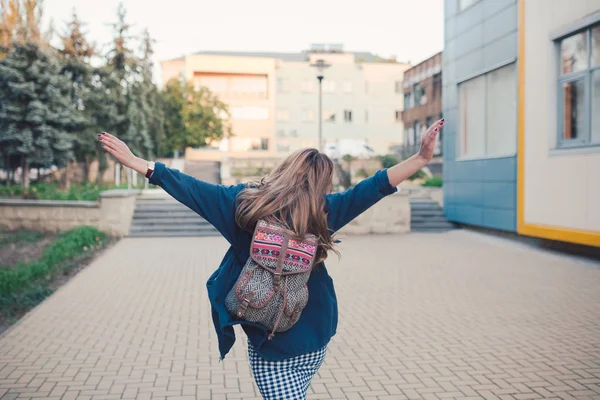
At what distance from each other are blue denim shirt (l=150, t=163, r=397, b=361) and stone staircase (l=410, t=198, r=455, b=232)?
1486 centimetres

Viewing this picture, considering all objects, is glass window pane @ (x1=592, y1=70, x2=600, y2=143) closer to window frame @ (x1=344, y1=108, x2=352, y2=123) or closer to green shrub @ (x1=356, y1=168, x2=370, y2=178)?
green shrub @ (x1=356, y1=168, x2=370, y2=178)

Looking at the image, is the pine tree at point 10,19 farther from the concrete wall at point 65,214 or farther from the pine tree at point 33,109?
the concrete wall at point 65,214

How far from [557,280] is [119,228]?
35.7ft

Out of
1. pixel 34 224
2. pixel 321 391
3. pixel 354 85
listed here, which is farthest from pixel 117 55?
pixel 354 85

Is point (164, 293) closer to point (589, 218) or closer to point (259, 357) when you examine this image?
point (259, 357)

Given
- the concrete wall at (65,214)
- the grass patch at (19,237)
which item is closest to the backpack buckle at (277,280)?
the grass patch at (19,237)

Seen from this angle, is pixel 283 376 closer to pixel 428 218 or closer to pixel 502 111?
pixel 502 111

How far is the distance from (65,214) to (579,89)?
40.7 ft

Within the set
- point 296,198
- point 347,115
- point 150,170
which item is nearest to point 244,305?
point 296,198

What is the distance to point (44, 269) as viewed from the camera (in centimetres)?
980

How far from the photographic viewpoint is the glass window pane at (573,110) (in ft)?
36.8

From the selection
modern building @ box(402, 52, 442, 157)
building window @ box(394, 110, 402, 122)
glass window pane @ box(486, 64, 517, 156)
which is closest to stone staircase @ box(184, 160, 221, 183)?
modern building @ box(402, 52, 442, 157)

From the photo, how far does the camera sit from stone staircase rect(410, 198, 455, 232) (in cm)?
1731

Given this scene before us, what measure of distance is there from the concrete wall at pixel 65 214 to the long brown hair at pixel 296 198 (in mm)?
13716
